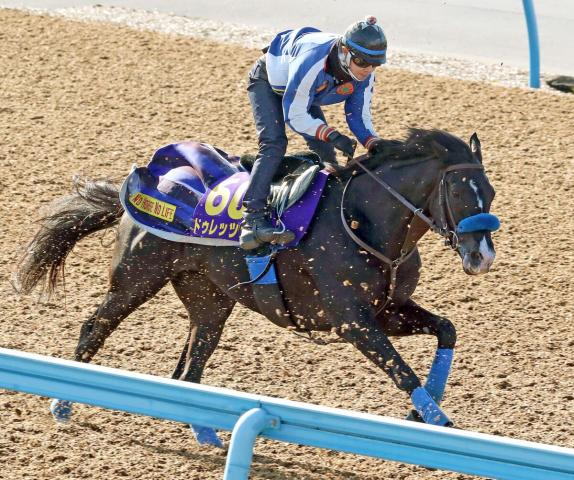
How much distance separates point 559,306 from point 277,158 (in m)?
2.35

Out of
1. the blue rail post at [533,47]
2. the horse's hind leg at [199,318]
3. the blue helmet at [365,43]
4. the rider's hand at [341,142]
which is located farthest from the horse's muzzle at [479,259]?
the blue rail post at [533,47]

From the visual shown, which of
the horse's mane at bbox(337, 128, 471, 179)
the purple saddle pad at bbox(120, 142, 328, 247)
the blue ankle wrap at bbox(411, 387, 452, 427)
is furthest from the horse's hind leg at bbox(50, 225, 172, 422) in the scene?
the blue ankle wrap at bbox(411, 387, 452, 427)

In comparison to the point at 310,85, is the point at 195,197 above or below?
below

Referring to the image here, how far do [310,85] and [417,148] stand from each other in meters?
0.55

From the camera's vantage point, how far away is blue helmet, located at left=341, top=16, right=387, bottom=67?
5.15 metres

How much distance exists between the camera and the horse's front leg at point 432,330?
538 cm

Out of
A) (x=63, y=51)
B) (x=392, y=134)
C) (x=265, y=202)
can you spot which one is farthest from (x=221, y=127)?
(x=265, y=202)

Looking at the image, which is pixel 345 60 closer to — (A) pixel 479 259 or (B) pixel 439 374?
(A) pixel 479 259

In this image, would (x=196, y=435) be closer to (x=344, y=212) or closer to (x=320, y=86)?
(x=344, y=212)

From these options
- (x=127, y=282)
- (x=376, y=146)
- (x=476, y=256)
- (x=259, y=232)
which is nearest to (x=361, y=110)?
(x=376, y=146)

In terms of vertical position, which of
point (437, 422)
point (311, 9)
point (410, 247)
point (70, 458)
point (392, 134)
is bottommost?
point (70, 458)

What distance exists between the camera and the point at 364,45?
515 cm

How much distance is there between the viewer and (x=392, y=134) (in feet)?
30.2

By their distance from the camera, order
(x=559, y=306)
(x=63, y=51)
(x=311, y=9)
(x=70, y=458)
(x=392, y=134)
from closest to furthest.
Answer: (x=70, y=458) → (x=559, y=306) → (x=392, y=134) → (x=63, y=51) → (x=311, y=9)
